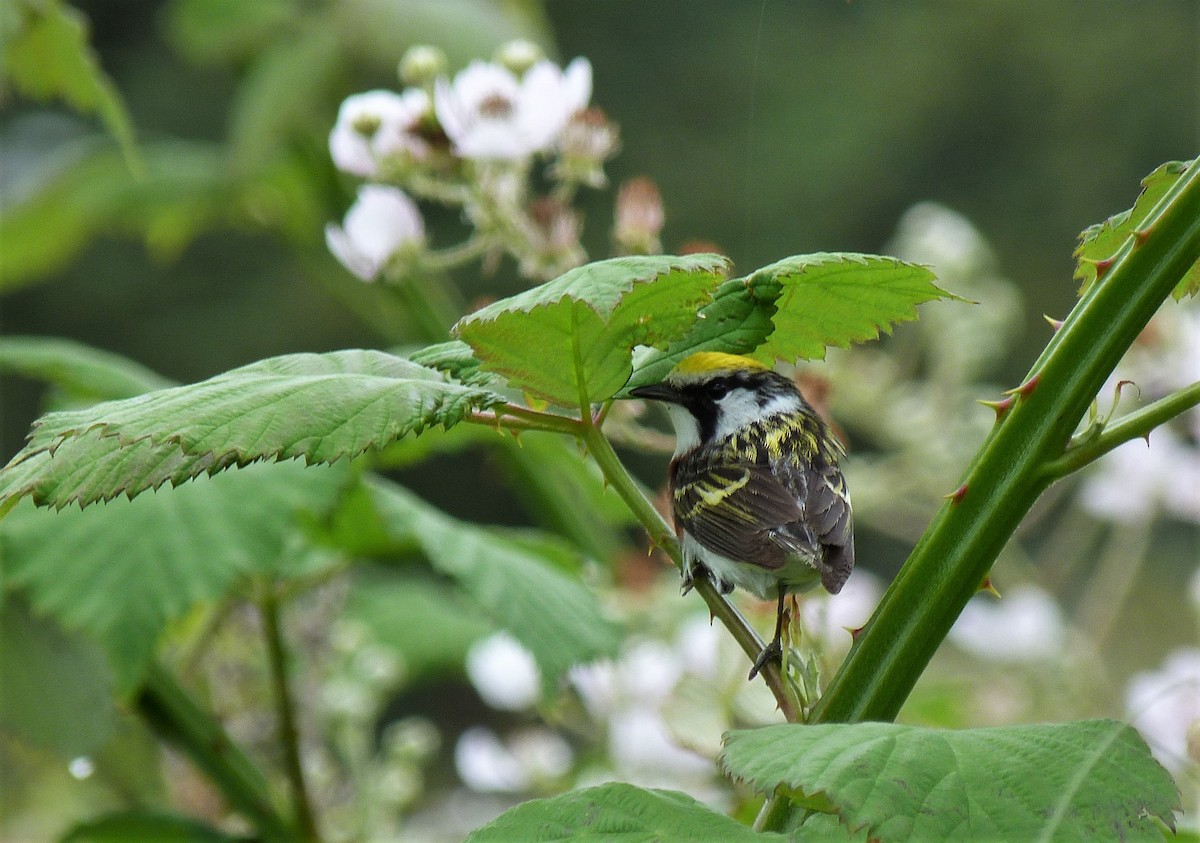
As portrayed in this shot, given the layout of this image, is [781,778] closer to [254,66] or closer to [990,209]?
[254,66]

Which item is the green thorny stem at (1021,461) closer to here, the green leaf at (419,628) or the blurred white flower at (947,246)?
the green leaf at (419,628)

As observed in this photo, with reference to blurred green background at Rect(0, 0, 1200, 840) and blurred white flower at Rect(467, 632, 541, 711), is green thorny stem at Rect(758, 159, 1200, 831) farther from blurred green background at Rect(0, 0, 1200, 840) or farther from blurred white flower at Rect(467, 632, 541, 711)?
blurred green background at Rect(0, 0, 1200, 840)

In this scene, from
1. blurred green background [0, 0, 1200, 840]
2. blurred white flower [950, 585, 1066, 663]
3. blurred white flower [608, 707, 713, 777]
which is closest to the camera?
blurred white flower [608, 707, 713, 777]

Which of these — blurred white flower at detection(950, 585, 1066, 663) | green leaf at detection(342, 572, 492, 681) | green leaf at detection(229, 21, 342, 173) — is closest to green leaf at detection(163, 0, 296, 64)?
green leaf at detection(229, 21, 342, 173)

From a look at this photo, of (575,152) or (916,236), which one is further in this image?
(916,236)

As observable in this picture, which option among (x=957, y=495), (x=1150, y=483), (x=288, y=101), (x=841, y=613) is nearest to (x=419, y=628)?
(x=841, y=613)

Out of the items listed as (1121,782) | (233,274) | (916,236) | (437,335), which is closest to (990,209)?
(233,274)

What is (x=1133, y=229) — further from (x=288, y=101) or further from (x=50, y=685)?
(x=288, y=101)
